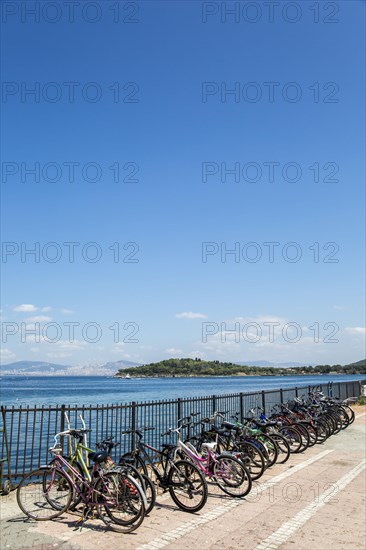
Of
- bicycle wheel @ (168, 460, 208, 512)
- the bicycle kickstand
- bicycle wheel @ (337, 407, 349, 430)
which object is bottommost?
bicycle wheel @ (337, 407, 349, 430)

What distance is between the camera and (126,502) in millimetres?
6602

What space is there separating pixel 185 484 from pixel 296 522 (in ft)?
5.90

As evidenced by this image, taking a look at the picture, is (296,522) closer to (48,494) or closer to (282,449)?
(48,494)

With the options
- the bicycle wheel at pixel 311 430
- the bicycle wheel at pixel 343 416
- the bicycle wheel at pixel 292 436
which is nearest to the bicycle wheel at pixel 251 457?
the bicycle wheel at pixel 292 436

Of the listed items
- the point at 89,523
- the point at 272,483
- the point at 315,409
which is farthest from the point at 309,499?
the point at 315,409

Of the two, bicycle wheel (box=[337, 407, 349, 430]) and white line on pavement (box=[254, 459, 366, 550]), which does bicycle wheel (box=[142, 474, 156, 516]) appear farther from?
bicycle wheel (box=[337, 407, 349, 430])

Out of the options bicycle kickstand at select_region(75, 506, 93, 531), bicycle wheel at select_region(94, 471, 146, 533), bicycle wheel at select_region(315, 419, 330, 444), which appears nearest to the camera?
bicycle wheel at select_region(94, 471, 146, 533)

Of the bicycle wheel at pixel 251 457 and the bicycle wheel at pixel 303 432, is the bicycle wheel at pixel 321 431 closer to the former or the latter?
the bicycle wheel at pixel 303 432

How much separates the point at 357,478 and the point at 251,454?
2.21 m

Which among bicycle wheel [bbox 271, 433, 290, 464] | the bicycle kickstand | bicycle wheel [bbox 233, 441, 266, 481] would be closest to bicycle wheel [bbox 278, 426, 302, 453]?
bicycle wheel [bbox 271, 433, 290, 464]

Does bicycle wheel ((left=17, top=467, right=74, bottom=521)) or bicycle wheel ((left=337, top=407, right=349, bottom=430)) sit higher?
bicycle wheel ((left=17, top=467, right=74, bottom=521))

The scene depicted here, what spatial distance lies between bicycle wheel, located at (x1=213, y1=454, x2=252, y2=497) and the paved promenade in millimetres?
204

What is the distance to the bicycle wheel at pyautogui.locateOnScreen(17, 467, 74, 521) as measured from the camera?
700 cm

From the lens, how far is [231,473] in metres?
8.15
